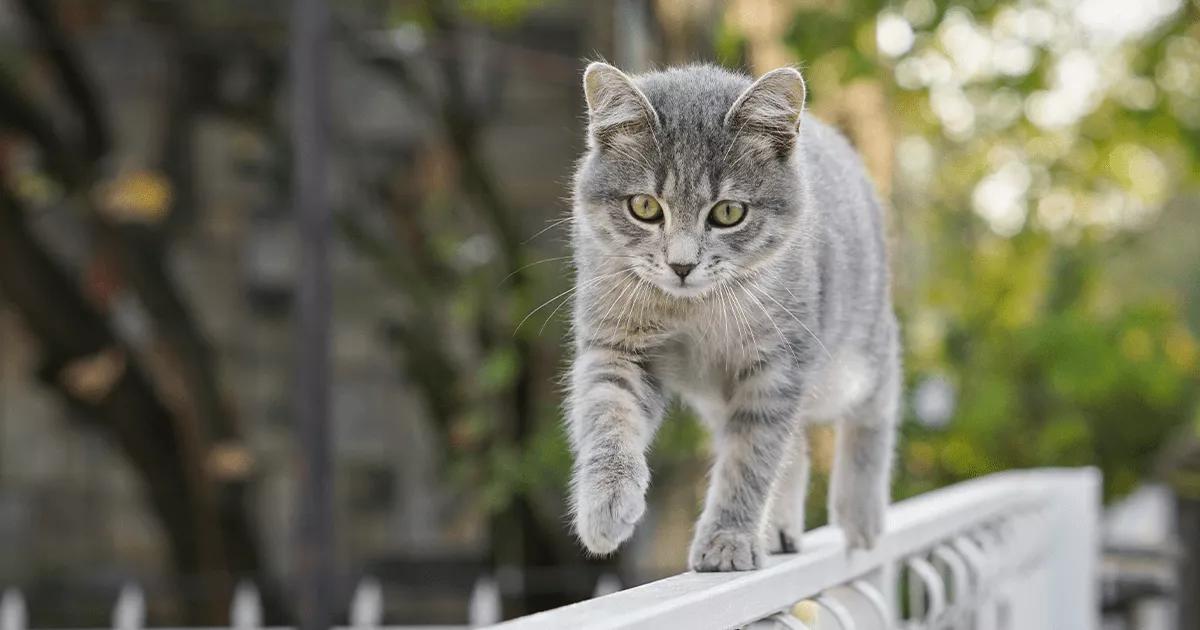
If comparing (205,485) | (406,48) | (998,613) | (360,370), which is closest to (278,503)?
(360,370)

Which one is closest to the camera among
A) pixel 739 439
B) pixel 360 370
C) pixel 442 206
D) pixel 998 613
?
pixel 739 439

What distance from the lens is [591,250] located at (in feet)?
7.02

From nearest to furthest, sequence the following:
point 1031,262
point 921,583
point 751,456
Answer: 1. point 751,456
2. point 921,583
3. point 1031,262

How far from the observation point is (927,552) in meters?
2.64

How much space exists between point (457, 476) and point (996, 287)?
12.1 ft

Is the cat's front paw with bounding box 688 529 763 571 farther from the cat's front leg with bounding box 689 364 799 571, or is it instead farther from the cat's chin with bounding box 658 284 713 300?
the cat's chin with bounding box 658 284 713 300

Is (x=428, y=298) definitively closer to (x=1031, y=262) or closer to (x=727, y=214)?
(x=1031, y=262)

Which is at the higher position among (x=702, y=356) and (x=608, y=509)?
(x=702, y=356)

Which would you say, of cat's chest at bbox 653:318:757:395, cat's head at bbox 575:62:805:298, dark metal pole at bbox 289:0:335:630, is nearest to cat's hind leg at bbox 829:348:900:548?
cat's chest at bbox 653:318:757:395

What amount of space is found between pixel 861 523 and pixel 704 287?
0.54 meters

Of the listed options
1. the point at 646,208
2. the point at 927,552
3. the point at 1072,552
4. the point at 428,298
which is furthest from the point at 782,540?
the point at 428,298

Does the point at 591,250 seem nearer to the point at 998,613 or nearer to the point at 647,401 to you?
the point at 647,401

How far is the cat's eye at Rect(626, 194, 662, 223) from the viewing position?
201cm

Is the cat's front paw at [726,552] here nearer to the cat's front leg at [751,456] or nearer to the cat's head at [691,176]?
the cat's front leg at [751,456]
